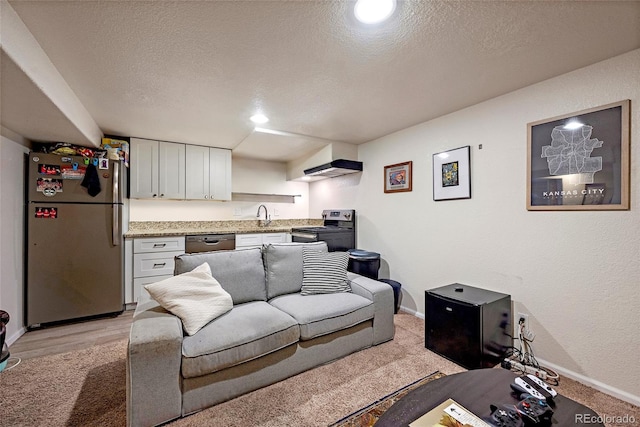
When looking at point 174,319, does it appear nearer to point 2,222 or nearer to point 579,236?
point 2,222

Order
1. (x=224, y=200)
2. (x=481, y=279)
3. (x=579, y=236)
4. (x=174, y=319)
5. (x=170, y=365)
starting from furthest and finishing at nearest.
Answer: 1. (x=224, y=200)
2. (x=481, y=279)
3. (x=579, y=236)
4. (x=174, y=319)
5. (x=170, y=365)

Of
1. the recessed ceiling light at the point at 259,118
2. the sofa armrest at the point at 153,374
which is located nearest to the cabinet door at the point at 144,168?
the recessed ceiling light at the point at 259,118

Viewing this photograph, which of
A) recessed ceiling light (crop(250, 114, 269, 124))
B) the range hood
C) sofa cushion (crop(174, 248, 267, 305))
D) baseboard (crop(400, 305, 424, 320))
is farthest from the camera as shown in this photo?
the range hood

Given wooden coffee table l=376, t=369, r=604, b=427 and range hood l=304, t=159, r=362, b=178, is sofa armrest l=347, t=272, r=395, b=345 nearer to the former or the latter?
wooden coffee table l=376, t=369, r=604, b=427

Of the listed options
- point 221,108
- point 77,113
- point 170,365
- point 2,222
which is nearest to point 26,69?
point 77,113

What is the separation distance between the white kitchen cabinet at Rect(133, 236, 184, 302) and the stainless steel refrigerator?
0.16 m

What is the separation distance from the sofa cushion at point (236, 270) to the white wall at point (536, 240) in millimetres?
1812

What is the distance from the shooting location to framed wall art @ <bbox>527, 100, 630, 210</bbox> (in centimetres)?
172

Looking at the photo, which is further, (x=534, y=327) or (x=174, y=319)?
(x=534, y=327)

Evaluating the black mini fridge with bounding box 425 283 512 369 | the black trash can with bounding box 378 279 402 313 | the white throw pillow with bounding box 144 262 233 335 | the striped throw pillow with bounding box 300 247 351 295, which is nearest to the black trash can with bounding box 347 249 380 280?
the black trash can with bounding box 378 279 402 313

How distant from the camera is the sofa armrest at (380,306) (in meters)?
2.32

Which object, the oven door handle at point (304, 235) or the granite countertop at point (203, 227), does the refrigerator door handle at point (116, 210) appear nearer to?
the granite countertop at point (203, 227)

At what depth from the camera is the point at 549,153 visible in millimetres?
2023

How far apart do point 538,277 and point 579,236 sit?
1.38ft
